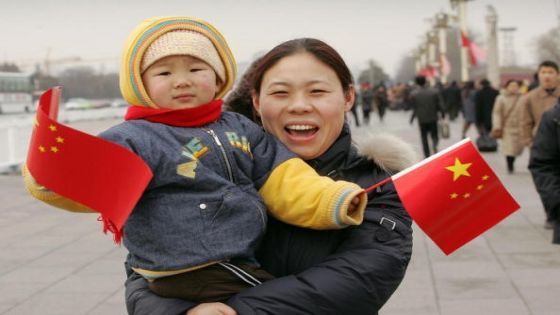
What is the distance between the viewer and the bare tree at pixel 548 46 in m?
78.2

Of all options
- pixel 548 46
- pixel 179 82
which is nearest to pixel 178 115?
pixel 179 82

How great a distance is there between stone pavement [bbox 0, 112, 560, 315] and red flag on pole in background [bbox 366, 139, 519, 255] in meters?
3.24

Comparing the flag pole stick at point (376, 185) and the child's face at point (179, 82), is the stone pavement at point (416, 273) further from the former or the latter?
the child's face at point (179, 82)

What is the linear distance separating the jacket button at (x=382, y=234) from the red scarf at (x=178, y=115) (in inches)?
18.0

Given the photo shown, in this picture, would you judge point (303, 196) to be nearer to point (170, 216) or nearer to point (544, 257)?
point (170, 216)

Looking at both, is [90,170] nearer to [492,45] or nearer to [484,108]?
[484,108]

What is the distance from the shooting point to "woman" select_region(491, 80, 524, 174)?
11172mm

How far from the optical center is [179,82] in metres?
1.83

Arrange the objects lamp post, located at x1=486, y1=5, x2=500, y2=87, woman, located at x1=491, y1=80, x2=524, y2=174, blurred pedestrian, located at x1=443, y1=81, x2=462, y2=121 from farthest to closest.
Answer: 1. lamp post, located at x1=486, y1=5, x2=500, y2=87
2. blurred pedestrian, located at x1=443, y1=81, x2=462, y2=121
3. woman, located at x1=491, y1=80, x2=524, y2=174

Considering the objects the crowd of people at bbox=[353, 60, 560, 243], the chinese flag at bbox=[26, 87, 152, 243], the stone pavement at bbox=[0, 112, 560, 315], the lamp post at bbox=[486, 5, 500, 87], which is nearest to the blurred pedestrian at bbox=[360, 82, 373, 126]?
the lamp post at bbox=[486, 5, 500, 87]

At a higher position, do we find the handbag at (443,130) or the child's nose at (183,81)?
the child's nose at (183,81)

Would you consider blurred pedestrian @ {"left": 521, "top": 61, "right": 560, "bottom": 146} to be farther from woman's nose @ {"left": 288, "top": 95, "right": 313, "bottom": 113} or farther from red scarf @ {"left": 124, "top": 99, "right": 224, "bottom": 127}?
red scarf @ {"left": 124, "top": 99, "right": 224, "bottom": 127}

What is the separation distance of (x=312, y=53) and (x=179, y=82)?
326 millimetres

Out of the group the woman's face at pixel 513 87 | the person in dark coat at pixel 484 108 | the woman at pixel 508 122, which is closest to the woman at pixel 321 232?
the woman at pixel 508 122
